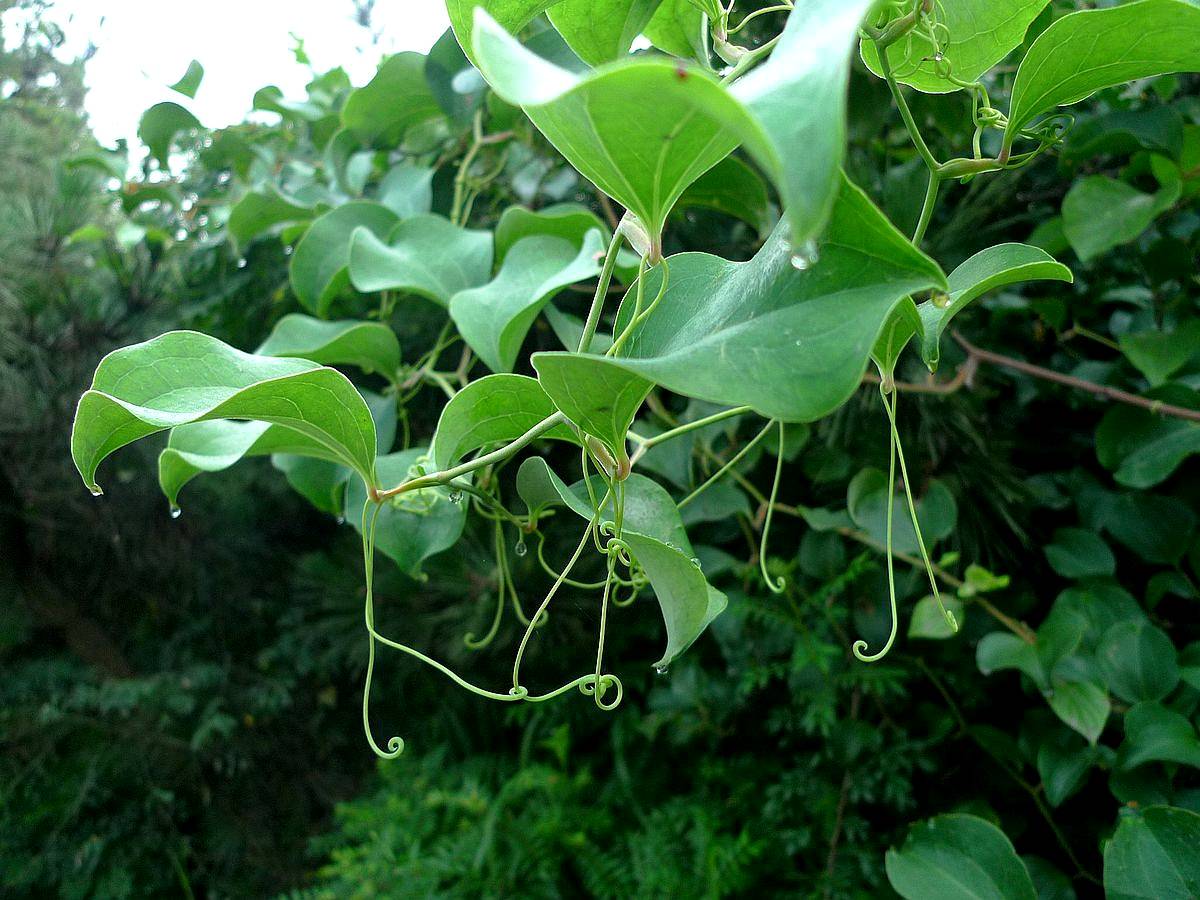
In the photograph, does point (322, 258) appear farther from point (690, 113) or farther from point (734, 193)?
point (690, 113)

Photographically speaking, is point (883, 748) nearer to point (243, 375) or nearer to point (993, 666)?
point (993, 666)

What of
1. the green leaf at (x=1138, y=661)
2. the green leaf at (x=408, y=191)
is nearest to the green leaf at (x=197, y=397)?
the green leaf at (x=408, y=191)

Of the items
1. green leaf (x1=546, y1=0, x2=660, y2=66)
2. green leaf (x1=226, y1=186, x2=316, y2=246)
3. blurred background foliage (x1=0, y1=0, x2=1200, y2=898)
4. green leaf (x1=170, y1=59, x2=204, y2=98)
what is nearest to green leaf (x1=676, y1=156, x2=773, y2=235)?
blurred background foliage (x1=0, y1=0, x2=1200, y2=898)

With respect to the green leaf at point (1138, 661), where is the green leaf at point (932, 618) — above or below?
above

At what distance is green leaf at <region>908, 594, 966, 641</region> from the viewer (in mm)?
408

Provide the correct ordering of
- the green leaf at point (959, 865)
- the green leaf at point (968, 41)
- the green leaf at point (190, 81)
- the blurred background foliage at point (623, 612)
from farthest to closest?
1. the green leaf at point (190, 81)
2. the blurred background foliage at point (623, 612)
3. the green leaf at point (959, 865)
4. the green leaf at point (968, 41)

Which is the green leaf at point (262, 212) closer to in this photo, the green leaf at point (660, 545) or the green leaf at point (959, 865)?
the green leaf at point (660, 545)

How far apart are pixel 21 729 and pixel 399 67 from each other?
0.81m

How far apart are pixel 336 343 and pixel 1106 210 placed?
1.24 ft

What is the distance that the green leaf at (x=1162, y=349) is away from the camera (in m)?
0.43

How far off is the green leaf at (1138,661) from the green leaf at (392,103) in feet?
1.47

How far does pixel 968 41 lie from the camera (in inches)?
8.0

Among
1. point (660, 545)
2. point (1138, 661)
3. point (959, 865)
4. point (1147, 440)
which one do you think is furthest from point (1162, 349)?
point (660, 545)

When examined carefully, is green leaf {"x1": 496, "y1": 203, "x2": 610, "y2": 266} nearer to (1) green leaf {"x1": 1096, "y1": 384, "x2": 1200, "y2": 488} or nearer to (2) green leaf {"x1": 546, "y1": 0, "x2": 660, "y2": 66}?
(2) green leaf {"x1": 546, "y1": 0, "x2": 660, "y2": 66}
